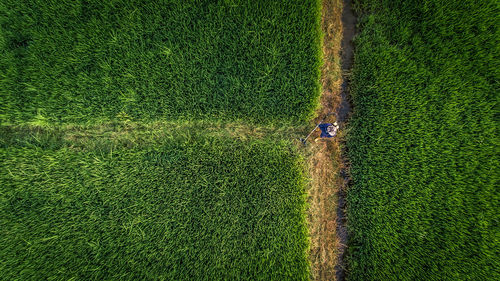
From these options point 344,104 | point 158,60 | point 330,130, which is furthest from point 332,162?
point 158,60

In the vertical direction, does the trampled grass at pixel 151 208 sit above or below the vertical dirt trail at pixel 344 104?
below

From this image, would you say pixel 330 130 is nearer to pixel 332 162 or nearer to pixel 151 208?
pixel 332 162

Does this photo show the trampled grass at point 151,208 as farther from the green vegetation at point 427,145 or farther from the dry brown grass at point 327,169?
the green vegetation at point 427,145

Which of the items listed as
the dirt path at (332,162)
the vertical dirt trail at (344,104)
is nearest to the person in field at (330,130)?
the dirt path at (332,162)

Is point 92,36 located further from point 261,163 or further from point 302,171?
point 302,171

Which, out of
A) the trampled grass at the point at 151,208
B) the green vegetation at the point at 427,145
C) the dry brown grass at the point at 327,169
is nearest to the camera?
the trampled grass at the point at 151,208

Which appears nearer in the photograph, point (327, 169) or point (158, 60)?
point (158, 60)

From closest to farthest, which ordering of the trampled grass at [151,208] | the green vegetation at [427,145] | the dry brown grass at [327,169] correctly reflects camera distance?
the trampled grass at [151,208] → the green vegetation at [427,145] → the dry brown grass at [327,169]
